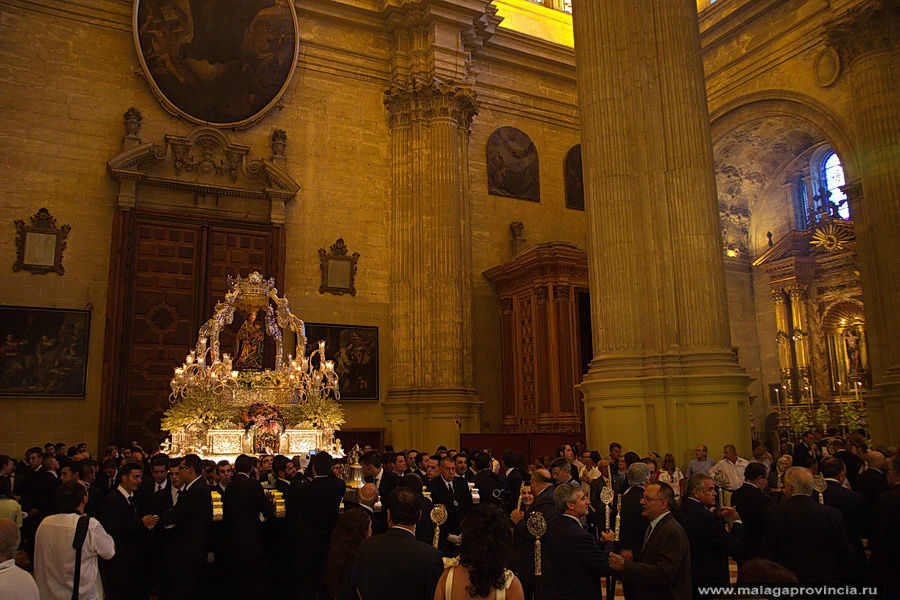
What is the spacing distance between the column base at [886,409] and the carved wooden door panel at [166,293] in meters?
13.7

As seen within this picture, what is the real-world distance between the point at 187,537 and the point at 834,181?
23803 millimetres

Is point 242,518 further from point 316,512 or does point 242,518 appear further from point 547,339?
point 547,339

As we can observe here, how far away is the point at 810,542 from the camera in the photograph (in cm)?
493

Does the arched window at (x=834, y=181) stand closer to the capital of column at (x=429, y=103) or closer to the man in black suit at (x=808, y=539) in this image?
the capital of column at (x=429, y=103)

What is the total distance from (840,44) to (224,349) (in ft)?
52.0

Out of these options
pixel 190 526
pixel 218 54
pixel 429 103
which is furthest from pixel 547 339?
pixel 190 526

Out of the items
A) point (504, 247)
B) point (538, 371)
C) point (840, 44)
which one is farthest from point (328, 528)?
point (840, 44)

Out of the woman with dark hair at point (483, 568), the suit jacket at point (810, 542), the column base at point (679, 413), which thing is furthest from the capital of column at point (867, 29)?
the woman with dark hair at point (483, 568)

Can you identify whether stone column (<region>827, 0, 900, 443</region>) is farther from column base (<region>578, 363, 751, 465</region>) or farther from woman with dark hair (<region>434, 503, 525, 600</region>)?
woman with dark hair (<region>434, 503, 525, 600</region>)

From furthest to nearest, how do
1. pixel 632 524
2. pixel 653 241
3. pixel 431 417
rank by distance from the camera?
pixel 431 417, pixel 653 241, pixel 632 524

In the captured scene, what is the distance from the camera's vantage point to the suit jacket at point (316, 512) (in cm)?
669

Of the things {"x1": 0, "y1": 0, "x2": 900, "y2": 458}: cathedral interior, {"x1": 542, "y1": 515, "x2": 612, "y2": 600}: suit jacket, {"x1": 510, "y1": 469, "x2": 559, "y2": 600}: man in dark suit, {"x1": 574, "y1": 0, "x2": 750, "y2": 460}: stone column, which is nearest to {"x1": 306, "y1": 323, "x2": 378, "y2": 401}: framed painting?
{"x1": 0, "y1": 0, "x2": 900, "y2": 458}: cathedral interior

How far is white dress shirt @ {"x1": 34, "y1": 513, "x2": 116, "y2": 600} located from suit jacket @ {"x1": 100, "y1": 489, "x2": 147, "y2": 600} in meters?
1.21

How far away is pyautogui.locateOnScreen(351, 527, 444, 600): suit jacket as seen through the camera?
148 inches
